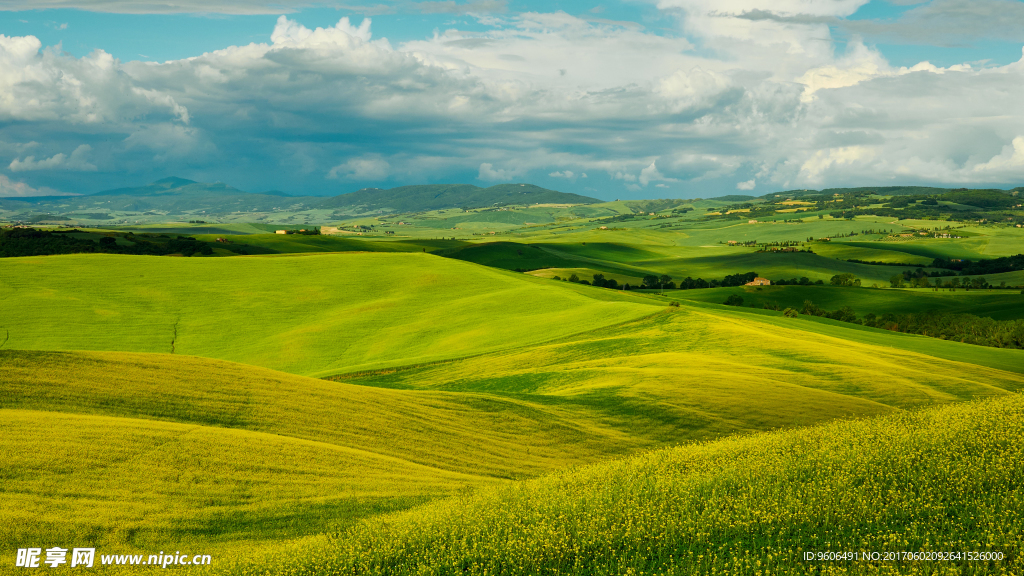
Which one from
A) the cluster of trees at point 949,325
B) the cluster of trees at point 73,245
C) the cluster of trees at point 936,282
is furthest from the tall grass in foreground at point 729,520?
the cluster of trees at point 936,282

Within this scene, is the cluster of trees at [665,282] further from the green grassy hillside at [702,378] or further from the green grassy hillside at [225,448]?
the green grassy hillside at [225,448]

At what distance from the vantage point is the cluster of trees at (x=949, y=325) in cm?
10750

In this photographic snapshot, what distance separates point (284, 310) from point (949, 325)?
11557 centimetres

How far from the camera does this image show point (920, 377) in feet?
155

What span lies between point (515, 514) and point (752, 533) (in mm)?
5530

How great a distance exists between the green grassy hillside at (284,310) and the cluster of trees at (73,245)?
135 ft

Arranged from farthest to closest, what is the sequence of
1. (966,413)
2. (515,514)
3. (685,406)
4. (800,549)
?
1. (685,406)
2. (966,413)
3. (515,514)
4. (800,549)

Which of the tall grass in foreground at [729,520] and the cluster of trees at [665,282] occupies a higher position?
the tall grass in foreground at [729,520]

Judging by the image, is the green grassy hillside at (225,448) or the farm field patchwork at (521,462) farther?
the green grassy hillside at (225,448)

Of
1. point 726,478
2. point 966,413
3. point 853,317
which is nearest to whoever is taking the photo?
point 726,478

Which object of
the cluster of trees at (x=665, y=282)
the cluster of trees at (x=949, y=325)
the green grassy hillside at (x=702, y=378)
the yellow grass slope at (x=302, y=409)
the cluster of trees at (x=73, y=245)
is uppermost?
the cluster of trees at (x=73, y=245)

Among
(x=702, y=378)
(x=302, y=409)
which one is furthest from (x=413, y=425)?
(x=702, y=378)

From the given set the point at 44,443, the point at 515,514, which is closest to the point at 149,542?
the point at 44,443

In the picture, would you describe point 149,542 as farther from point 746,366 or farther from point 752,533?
point 746,366
